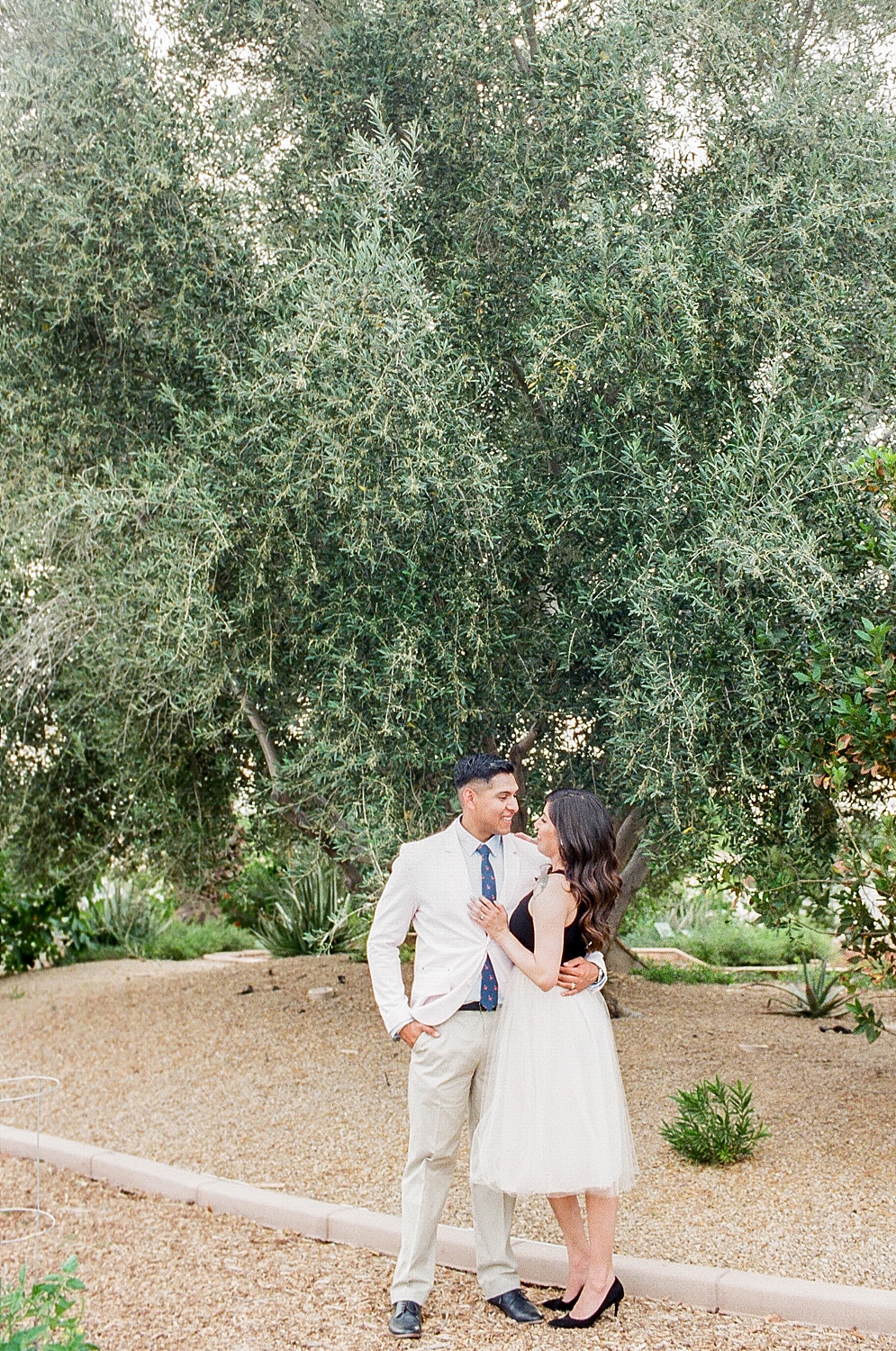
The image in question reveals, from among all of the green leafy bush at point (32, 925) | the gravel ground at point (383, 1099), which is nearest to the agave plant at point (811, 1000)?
the gravel ground at point (383, 1099)

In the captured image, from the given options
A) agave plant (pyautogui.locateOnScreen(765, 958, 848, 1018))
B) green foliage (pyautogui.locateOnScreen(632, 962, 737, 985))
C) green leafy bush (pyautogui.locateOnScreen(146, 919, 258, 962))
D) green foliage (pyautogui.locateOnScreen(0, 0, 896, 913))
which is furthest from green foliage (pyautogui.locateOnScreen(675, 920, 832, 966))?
green foliage (pyautogui.locateOnScreen(0, 0, 896, 913))

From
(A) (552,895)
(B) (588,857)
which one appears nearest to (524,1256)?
(A) (552,895)

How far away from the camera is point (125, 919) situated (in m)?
15.0

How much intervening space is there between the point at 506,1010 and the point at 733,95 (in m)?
5.25

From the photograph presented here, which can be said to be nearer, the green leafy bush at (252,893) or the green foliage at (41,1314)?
the green foliage at (41,1314)

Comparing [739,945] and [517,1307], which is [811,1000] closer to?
[739,945]

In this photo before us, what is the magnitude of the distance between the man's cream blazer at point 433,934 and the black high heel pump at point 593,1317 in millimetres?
1068

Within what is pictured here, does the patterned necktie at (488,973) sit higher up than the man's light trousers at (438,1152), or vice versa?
the patterned necktie at (488,973)

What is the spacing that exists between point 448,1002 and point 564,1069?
0.45 metres

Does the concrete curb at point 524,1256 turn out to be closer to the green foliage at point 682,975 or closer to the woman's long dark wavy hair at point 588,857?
the woman's long dark wavy hair at point 588,857

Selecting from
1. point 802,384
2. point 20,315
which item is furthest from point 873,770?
point 20,315

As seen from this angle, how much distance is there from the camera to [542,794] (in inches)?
323

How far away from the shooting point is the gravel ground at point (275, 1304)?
4.14 m

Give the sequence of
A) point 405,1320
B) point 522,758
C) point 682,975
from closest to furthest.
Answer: point 405,1320
point 522,758
point 682,975
